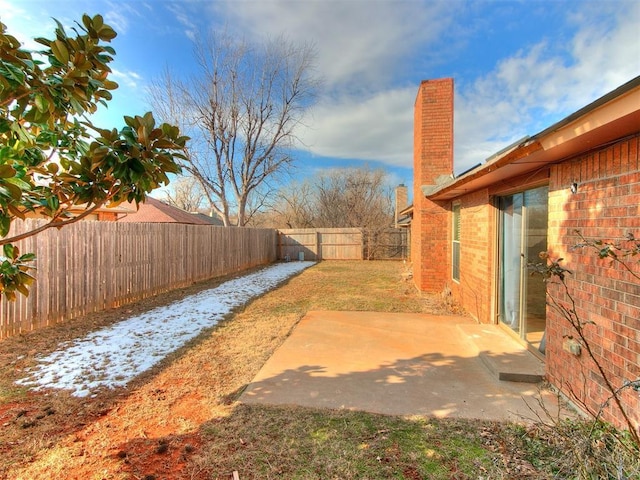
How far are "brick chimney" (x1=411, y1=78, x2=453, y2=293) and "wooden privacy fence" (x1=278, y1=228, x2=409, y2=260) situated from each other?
35.5 feet

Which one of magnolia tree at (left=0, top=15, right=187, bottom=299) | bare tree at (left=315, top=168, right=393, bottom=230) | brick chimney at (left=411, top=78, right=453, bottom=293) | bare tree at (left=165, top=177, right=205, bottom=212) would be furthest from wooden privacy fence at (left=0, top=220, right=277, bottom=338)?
bare tree at (left=165, top=177, right=205, bottom=212)

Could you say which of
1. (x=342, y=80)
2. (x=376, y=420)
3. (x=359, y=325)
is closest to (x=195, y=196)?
(x=342, y=80)

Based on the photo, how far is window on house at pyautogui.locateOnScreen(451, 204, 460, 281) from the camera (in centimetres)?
750

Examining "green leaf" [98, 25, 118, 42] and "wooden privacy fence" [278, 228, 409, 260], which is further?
"wooden privacy fence" [278, 228, 409, 260]

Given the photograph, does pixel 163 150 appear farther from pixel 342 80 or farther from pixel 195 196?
pixel 195 196

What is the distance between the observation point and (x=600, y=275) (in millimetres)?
2535

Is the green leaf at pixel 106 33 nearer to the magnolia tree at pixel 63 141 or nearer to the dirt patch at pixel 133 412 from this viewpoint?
the magnolia tree at pixel 63 141

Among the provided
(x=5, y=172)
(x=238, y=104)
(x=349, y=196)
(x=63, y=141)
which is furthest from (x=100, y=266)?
(x=349, y=196)

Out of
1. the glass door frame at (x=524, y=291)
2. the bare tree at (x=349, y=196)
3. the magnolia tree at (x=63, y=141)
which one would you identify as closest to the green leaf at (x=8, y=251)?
the magnolia tree at (x=63, y=141)

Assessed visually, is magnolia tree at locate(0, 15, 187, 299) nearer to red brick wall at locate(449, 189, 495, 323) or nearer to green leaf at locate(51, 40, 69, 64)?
green leaf at locate(51, 40, 69, 64)

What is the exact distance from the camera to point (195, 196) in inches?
1537

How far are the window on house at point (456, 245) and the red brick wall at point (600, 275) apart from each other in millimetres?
4346

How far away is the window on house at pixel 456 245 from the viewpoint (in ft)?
24.6

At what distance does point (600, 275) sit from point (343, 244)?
56.6ft
